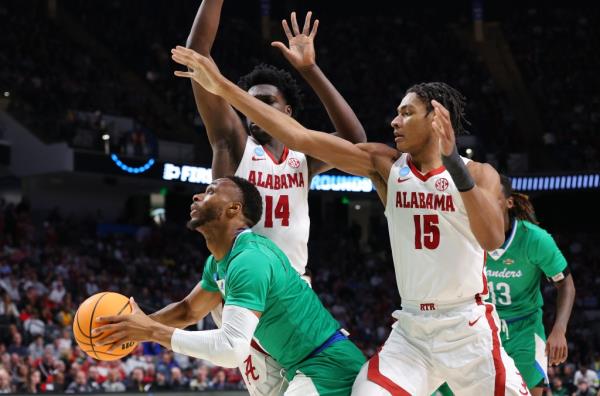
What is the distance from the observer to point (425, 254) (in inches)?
181

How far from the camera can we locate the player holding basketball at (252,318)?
4133 millimetres

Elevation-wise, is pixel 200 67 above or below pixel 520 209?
above

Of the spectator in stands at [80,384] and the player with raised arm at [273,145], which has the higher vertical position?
the player with raised arm at [273,145]

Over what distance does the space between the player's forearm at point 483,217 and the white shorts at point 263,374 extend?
1267mm

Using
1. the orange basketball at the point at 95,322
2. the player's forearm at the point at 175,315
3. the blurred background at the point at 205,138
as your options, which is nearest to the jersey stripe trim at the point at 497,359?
the player's forearm at the point at 175,315

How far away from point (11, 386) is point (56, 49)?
556 inches

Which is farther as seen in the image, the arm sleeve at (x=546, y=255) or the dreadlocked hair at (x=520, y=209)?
the dreadlocked hair at (x=520, y=209)

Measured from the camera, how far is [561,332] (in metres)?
6.26

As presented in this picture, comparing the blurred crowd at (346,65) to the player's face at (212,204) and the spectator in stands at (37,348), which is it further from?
the player's face at (212,204)

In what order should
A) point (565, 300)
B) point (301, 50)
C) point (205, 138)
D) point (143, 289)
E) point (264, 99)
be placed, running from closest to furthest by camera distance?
point (301, 50)
point (264, 99)
point (565, 300)
point (143, 289)
point (205, 138)

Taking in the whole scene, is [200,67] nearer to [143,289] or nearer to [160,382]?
[160,382]

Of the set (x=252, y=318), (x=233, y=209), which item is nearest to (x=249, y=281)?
(x=252, y=318)

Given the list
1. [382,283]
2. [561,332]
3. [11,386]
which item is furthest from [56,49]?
[561,332]

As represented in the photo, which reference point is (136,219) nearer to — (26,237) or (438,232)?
(26,237)
